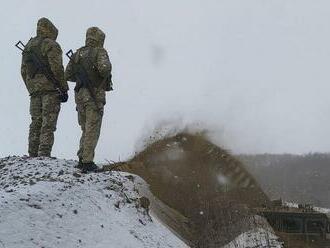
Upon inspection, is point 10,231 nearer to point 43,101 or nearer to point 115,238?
point 115,238

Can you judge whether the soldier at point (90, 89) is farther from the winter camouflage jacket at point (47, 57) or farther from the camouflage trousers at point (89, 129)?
the winter camouflage jacket at point (47, 57)

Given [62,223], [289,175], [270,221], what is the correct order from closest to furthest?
1. [62,223]
2. [270,221]
3. [289,175]

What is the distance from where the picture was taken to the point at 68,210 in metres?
8.49

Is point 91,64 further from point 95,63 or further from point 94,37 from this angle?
point 94,37

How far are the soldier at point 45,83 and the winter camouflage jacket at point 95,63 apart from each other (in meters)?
0.33

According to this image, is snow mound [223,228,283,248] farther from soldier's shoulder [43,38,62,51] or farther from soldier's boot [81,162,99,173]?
soldier's shoulder [43,38,62,51]

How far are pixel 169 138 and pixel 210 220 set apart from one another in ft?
10.5

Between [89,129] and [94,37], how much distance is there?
5.27 feet

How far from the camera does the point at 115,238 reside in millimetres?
8328

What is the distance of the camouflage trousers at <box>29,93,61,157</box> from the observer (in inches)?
426

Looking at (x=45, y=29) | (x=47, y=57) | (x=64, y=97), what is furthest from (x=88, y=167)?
(x=45, y=29)

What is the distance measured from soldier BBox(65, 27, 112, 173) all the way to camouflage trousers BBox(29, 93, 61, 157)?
53 cm

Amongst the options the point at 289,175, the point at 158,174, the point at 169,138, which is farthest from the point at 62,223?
the point at 289,175

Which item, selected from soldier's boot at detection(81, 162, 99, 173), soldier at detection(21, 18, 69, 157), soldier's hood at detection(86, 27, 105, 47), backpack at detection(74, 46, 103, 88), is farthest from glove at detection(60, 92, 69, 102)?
soldier's boot at detection(81, 162, 99, 173)
